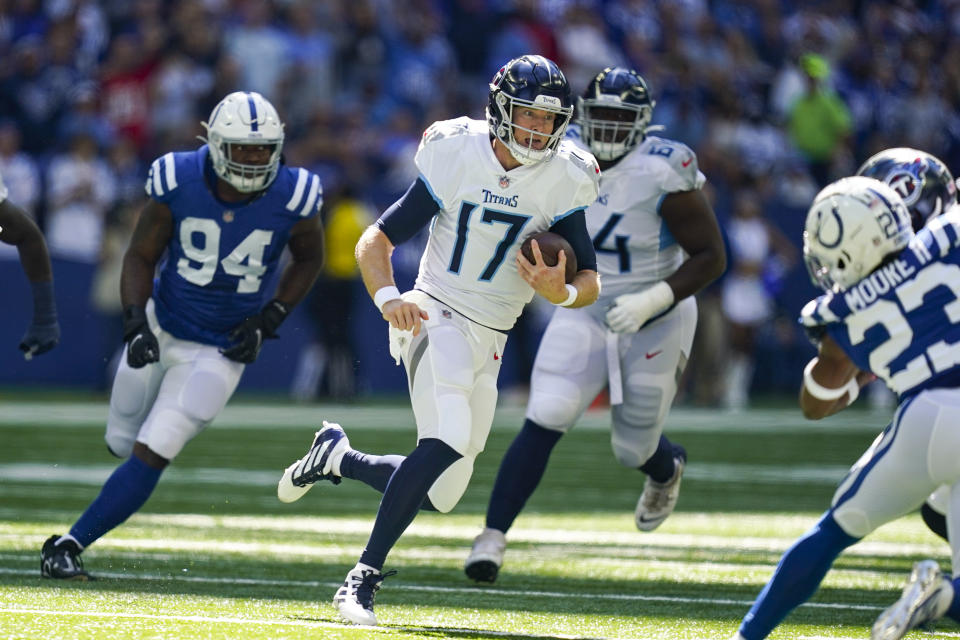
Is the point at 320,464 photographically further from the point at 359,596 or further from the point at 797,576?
the point at 797,576

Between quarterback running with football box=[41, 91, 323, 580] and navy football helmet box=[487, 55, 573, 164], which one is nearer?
navy football helmet box=[487, 55, 573, 164]

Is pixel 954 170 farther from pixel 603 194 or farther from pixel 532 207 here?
pixel 532 207

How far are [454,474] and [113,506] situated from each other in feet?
3.95

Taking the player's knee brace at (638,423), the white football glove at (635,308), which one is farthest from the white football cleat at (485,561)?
the white football glove at (635,308)

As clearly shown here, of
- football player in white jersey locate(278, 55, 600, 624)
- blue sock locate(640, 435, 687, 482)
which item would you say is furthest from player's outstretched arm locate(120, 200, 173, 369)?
blue sock locate(640, 435, 687, 482)

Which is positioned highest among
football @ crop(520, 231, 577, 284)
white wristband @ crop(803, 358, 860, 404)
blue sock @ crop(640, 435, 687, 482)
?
football @ crop(520, 231, 577, 284)

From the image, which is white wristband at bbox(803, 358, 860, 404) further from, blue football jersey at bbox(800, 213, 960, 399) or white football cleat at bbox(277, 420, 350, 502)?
white football cleat at bbox(277, 420, 350, 502)

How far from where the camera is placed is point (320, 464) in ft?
16.2

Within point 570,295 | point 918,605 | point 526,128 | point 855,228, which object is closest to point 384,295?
point 570,295

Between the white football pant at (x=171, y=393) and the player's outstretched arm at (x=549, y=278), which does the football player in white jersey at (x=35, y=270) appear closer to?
the white football pant at (x=171, y=393)

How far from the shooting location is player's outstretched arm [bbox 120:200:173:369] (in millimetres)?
5316

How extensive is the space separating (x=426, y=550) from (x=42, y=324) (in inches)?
65.9

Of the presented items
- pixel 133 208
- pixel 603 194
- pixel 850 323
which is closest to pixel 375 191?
pixel 133 208

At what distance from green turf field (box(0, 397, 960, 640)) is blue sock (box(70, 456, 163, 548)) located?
0.16 m
